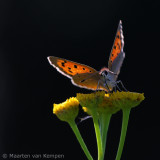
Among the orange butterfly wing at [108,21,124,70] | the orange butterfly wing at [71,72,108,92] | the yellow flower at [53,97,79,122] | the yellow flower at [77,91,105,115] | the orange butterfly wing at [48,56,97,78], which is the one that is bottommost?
the yellow flower at [53,97,79,122]

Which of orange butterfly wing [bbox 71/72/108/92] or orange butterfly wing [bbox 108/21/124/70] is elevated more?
orange butterfly wing [bbox 108/21/124/70]

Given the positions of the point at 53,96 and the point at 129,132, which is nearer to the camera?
the point at 129,132

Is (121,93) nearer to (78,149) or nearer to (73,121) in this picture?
(73,121)

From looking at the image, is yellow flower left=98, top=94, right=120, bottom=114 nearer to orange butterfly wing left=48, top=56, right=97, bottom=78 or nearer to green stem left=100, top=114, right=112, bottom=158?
green stem left=100, top=114, right=112, bottom=158

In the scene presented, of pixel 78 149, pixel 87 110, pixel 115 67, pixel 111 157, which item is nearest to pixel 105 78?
pixel 115 67

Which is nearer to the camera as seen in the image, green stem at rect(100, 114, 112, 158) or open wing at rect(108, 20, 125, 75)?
green stem at rect(100, 114, 112, 158)

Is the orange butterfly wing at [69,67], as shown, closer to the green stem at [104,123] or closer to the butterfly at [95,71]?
the butterfly at [95,71]

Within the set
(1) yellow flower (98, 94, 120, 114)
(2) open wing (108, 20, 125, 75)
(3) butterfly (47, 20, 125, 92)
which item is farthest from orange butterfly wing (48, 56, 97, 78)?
(1) yellow flower (98, 94, 120, 114)

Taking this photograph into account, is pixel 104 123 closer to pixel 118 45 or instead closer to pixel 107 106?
pixel 107 106
